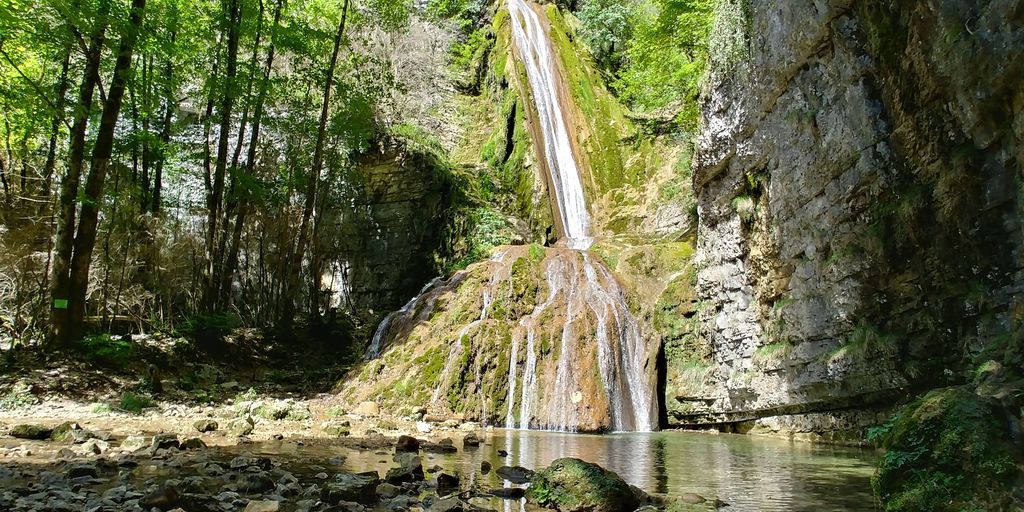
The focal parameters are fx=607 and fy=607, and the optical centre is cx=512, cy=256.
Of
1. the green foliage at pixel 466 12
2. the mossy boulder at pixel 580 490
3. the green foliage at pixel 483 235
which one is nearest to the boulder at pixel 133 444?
the mossy boulder at pixel 580 490

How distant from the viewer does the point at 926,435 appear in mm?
3490

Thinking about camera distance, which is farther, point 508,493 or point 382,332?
point 382,332

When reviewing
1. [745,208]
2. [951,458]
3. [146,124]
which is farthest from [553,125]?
[951,458]

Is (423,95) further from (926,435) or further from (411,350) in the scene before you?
(926,435)

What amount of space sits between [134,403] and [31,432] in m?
2.53

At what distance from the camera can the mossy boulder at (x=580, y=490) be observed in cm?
420

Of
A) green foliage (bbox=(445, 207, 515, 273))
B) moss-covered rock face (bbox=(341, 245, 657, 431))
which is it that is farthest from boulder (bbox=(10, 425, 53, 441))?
green foliage (bbox=(445, 207, 515, 273))

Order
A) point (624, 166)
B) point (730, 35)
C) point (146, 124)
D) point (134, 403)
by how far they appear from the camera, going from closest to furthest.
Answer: point (134, 403) → point (730, 35) → point (146, 124) → point (624, 166)

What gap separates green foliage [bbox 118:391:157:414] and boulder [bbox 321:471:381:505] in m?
5.64

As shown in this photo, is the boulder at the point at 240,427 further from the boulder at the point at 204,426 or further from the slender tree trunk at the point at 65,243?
the slender tree trunk at the point at 65,243

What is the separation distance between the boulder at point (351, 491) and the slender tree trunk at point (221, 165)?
33.7 ft

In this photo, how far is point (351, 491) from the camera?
412cm

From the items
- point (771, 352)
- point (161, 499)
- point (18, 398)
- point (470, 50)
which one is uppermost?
point (470, 50)

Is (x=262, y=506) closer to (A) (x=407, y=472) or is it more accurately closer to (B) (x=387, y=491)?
(B) (x=387, y=491)
